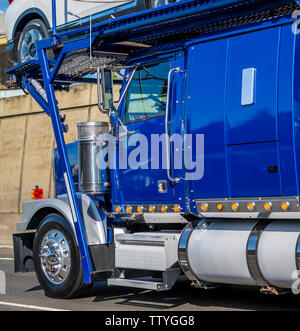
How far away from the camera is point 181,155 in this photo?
24.3 ft

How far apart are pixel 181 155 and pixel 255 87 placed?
46.9 inches

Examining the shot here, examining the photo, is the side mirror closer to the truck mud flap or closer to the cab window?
the cab window

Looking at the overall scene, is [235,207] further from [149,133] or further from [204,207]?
[149,133]

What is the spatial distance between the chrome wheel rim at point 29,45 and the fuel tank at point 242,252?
9.49 m

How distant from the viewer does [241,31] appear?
22.7 feet

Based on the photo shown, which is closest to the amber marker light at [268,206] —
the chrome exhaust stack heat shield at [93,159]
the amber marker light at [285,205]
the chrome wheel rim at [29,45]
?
the amber marker light at [285,205]

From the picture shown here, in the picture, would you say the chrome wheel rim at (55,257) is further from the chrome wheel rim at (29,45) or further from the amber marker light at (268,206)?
the chrome wheel rim at (29,45)

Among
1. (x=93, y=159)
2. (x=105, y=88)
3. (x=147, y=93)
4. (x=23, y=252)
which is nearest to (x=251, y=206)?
(x=147, y=93)

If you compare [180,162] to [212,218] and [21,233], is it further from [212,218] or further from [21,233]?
[21,233]
